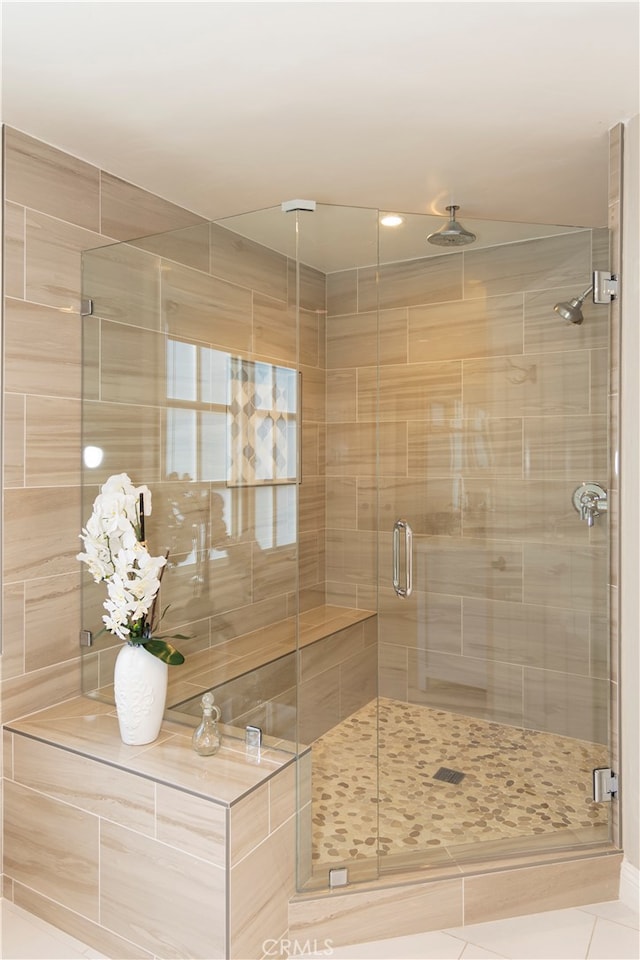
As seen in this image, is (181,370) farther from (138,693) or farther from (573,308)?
(573,308)

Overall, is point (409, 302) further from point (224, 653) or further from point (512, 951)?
point (512, 951)

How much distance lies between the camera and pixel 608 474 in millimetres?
2158

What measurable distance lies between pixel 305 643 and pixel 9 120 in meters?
1.95

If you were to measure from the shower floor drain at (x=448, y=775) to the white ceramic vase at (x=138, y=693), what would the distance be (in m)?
0.99

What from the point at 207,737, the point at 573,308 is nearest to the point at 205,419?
the point at 207,737

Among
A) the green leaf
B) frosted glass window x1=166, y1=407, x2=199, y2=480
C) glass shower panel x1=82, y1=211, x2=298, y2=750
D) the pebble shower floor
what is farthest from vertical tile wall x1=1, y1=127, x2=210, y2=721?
the pebble shower floor

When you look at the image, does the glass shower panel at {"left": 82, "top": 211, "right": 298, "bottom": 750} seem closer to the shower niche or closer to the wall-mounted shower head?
the shower niche

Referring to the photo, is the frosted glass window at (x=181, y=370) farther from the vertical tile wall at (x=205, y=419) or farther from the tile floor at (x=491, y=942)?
the tile floor at (x=491, y=942)

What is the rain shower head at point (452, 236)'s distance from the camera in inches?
86.5

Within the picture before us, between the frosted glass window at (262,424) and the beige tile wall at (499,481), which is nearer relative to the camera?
the frosted glass window at (262,424)

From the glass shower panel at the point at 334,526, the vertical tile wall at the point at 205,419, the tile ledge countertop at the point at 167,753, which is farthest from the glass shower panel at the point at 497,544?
the tile ledge countertop at the point at 167,753

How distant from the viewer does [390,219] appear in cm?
204

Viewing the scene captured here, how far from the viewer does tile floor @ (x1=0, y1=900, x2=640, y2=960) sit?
6.08 feet

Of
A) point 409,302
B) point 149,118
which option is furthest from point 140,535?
point 149,118
